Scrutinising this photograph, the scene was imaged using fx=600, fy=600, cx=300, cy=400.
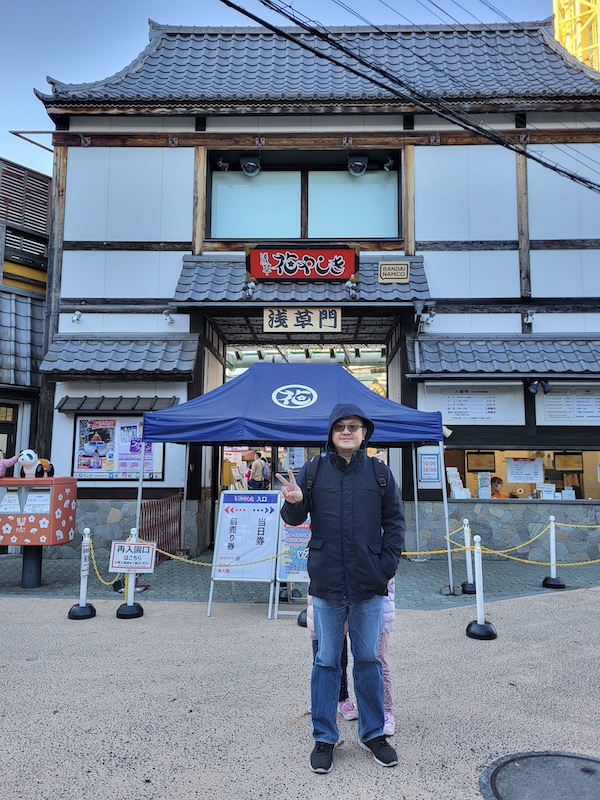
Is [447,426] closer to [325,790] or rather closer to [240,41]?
[325,790]

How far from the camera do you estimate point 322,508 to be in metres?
3.49

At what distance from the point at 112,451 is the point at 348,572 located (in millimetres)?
8531

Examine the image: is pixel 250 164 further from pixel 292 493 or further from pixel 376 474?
pixel 292 493

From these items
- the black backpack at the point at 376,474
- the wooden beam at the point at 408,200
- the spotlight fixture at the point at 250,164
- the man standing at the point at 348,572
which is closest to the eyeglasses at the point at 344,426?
the man standing at the point at 348,572

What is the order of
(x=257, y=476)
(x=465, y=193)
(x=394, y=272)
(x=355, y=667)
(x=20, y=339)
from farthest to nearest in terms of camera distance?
1. (x=257, y=476)
2. (x=465, y=193)
3. (x=20, y=339)
4. (x=394, y=272)
5. (x=355, y=667)

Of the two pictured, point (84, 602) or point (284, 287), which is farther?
point (284, 287)

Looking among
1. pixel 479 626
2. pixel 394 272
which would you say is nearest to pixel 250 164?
pixel 394 272

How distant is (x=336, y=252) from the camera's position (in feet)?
37.0

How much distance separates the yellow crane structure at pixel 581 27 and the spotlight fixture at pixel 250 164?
Answer: 2685 centimetres

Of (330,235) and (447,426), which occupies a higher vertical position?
(330,235)

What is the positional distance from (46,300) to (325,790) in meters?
10.6

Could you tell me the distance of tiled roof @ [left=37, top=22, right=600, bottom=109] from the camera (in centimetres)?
1150

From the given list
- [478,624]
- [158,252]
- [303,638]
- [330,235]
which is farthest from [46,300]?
[478,624]

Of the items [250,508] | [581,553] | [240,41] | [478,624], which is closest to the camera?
[478,624]
